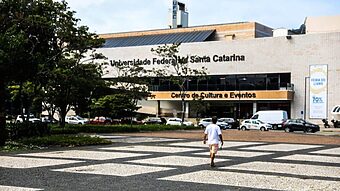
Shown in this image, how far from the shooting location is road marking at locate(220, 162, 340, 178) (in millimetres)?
13820

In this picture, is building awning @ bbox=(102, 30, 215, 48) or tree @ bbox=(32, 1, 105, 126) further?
building awning @ bbox=(102, 30, 215, 48)

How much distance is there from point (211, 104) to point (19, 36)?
5432cm

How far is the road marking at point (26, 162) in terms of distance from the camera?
14922 mm

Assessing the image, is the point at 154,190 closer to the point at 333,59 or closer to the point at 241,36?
the point at 333,59

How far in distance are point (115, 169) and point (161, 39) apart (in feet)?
221

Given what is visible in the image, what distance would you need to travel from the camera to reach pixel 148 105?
7750 centimetres

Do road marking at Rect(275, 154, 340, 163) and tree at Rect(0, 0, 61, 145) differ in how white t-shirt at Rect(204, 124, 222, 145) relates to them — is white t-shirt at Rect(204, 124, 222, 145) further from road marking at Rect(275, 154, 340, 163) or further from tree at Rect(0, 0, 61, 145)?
tree at Rect(0, 0, 61, 145)

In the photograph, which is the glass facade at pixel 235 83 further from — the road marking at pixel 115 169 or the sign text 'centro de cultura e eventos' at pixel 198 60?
the road marking at pixel 115 169

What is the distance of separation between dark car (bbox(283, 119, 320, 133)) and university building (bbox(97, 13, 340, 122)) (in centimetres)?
1245

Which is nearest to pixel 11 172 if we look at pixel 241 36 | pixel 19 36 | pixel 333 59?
pixel 19 36

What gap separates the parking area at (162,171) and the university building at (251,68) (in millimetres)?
41629

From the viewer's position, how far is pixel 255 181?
1204 centimetres

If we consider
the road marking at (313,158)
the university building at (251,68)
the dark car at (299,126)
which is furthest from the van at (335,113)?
the road marking at (313,158)

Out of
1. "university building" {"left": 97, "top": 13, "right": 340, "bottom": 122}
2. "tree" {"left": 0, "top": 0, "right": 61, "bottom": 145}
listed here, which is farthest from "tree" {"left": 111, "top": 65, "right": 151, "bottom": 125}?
"tree" {"left": 0, "top": 0, "right": 61, "bottom": 145}
